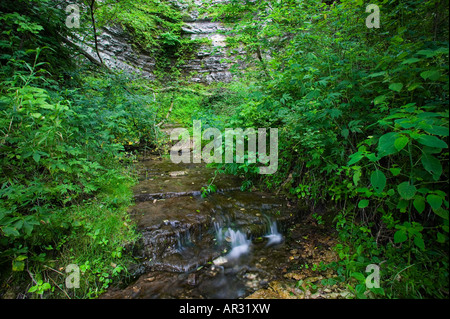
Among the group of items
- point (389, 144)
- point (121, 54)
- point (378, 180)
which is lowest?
point (378, 180)

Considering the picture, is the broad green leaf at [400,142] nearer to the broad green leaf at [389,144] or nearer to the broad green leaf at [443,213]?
the broad green leaf at [389,144]

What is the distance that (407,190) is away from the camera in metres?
1.67

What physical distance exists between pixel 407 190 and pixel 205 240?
8.49 feet

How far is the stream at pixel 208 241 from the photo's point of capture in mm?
2357

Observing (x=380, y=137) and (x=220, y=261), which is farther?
(x=220, y=261)

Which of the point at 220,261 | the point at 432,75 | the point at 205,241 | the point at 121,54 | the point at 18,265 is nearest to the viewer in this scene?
the point at 432,75

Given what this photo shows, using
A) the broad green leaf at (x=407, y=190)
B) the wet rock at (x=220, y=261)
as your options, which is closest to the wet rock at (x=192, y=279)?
the wet rock at (x=220, y=261)

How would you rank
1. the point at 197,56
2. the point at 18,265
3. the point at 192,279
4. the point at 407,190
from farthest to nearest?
the point at 197,56, the point at 192,279, the point at 18,265, the point at 407,190

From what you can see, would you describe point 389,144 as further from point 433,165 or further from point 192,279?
point 192,279

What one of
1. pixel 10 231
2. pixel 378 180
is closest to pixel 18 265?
pixel 10 231

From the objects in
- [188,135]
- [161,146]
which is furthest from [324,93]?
[188,135]

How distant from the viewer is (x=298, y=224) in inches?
128

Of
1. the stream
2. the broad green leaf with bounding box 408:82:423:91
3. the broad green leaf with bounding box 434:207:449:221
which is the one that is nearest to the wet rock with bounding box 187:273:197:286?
the stream
